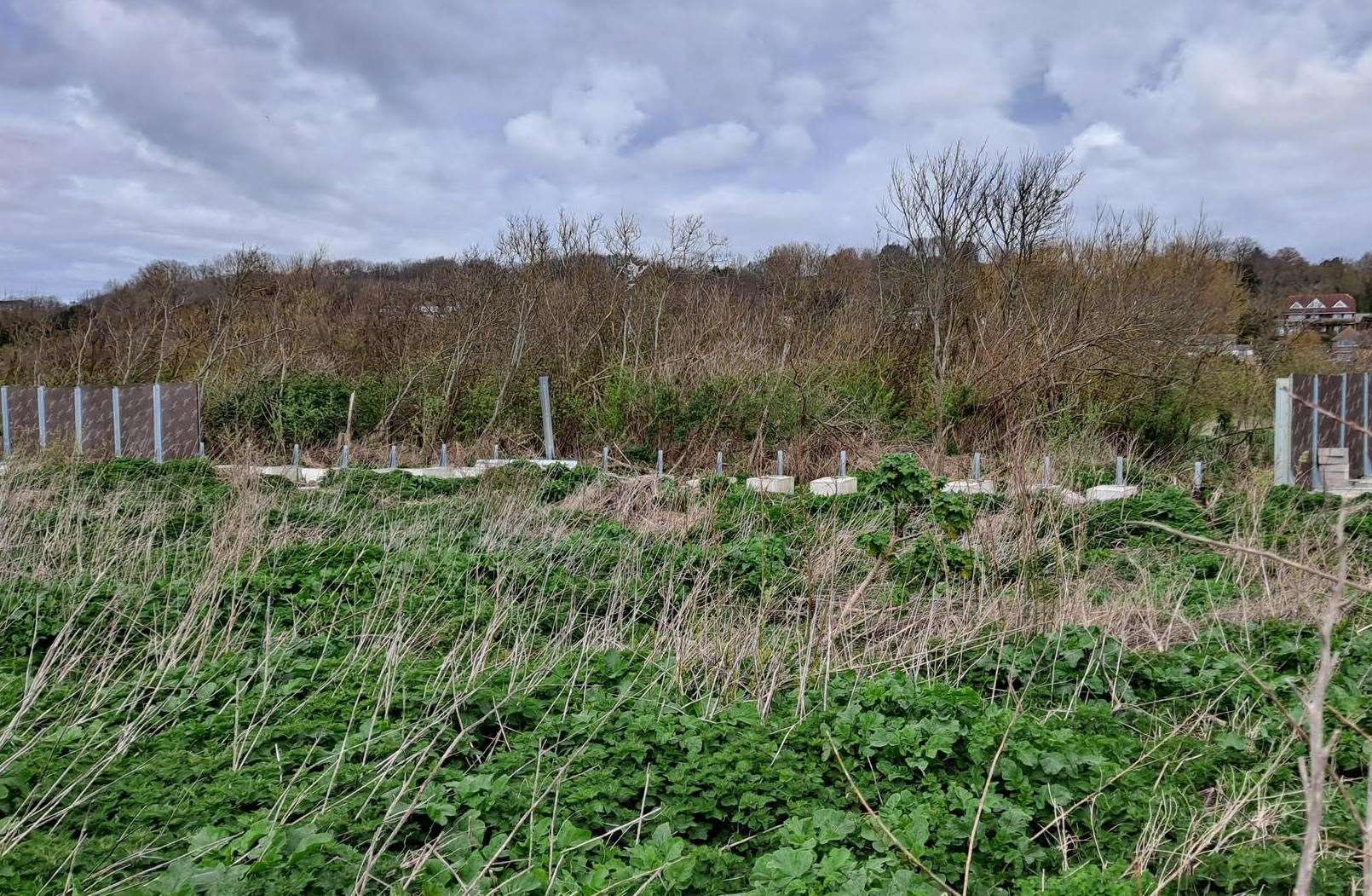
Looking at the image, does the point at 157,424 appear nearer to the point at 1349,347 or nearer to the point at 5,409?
the point at 5,409

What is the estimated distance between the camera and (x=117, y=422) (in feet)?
42.4

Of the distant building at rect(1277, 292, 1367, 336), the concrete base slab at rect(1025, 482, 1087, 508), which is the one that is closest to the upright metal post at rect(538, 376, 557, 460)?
the concrete base slab at rect(1025, 482, 1087, 508)

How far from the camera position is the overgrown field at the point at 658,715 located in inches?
106

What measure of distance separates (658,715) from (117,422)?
11.9 meters

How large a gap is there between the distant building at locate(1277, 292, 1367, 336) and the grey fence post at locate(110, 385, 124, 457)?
66.4 feet

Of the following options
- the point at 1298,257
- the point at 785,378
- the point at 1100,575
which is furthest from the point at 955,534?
the point at 1298,257

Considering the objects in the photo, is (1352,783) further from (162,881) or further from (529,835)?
(162,881)

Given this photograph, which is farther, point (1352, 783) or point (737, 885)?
point (1352, 783)

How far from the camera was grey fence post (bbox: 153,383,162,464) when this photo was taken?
42.0 ft

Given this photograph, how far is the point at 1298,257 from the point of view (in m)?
35.7

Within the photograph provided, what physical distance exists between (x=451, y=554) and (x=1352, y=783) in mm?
4714

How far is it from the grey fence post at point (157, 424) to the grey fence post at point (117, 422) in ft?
1.41

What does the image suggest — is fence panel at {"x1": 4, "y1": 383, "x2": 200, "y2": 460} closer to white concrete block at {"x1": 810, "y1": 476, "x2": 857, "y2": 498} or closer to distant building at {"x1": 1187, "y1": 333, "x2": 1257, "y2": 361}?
white concrete block at {"x1": 810, "y1": 476, "x2": 857, "y2": 498}

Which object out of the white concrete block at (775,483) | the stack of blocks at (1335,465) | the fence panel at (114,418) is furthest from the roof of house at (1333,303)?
the fence panel at (114,418)
